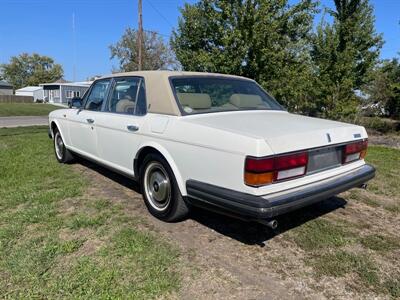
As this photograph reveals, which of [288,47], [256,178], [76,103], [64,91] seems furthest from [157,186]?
[64,91]

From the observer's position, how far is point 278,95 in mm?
12469

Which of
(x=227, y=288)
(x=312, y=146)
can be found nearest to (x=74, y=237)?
(x=227, y=288)

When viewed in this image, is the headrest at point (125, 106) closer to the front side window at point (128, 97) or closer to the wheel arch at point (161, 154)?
the front side window at point (128, 97)

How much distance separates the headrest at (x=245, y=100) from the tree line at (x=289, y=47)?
25.0ft

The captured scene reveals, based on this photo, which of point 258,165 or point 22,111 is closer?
point 258,165

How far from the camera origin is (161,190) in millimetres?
3895

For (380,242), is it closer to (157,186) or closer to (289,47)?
(157,186)

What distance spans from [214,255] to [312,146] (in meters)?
1.34

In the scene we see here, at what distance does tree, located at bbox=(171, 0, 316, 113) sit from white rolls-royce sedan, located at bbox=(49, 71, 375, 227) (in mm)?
7409

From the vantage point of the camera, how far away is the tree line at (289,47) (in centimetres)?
1177

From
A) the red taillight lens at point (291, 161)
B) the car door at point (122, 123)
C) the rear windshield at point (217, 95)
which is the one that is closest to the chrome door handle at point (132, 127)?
the car door at point (122, 123)

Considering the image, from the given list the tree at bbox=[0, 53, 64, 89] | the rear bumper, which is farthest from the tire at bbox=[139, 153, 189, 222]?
the tree at bbox=[0, 53, 64, 89]

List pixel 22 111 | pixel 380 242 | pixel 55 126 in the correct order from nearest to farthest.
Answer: pixel 380 242, pixel 55 126, pixel 22 111

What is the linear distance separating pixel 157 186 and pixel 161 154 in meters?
0.41
